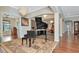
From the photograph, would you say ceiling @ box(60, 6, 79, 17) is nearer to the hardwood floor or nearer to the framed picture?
the hardwood floor

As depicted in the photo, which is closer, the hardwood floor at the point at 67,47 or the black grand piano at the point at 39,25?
the black grand piano at the point at 39,25

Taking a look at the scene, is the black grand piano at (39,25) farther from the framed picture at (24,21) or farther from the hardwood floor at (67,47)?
the hardwood floor at (67,47)

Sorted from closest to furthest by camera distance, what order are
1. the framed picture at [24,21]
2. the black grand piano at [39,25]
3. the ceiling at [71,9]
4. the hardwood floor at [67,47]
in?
the framed picture at [24,21], the black grand piano at [39,25], the hardwood floor at [67,47], the ceiling at [71,9]

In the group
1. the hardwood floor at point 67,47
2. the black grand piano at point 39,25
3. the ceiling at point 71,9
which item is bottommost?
the hardwood floor at point 67,47

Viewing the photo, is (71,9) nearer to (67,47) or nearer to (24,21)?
(67,47)

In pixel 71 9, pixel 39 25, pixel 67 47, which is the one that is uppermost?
pixel 71 9

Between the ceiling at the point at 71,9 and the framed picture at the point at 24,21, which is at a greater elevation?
the ceiling at the point at 71,9

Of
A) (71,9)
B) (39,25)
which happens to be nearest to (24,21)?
(39,25)

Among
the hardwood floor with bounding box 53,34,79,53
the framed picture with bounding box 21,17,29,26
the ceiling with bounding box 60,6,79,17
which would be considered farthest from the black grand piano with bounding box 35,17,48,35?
the ceiling with bounding box 60,6,79,17

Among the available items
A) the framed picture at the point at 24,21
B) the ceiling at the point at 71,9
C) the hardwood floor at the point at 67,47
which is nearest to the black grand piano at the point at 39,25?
the framed picture at the point at 24,21

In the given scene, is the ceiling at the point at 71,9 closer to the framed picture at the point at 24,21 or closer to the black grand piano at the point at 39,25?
the black grand piano at the point at 39,25

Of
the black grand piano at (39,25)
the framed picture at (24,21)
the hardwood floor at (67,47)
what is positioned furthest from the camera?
the hardwood floor at (67,47)
